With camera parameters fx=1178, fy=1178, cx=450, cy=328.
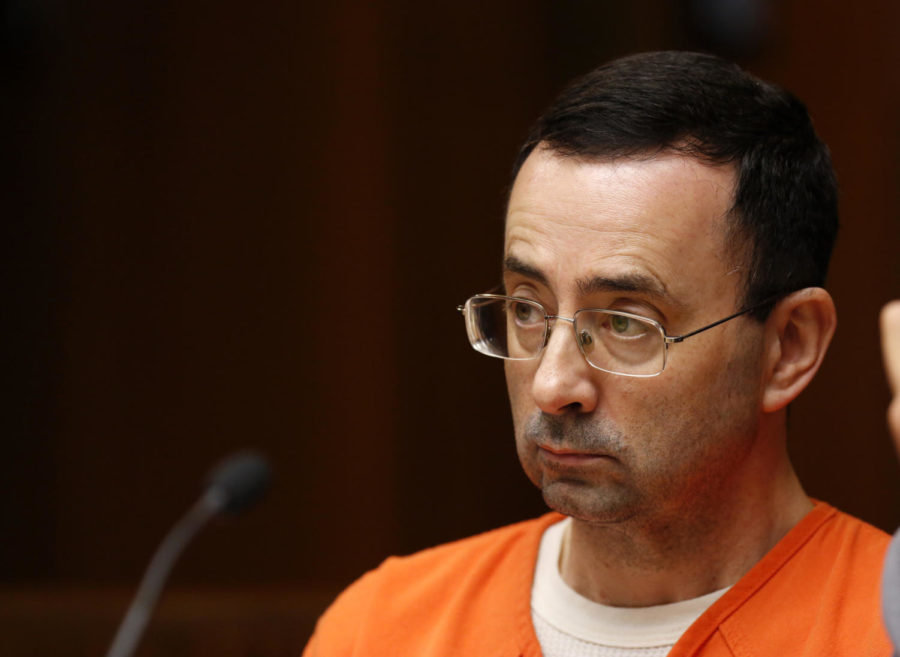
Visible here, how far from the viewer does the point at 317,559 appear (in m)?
3.78

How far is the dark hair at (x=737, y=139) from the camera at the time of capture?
162 cm

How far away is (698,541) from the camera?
5.52 feet

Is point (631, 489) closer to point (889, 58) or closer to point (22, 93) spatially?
point (889, 58)

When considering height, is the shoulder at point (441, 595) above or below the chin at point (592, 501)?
below

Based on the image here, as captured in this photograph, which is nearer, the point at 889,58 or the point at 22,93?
the point at 889,58

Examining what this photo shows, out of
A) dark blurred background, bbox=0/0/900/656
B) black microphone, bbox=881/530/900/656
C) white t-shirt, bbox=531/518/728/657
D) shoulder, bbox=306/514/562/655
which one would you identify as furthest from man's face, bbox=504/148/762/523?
dark blurred background, bbox=0/0/900/656

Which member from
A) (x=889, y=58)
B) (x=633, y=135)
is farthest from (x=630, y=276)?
(x=889, y=58)

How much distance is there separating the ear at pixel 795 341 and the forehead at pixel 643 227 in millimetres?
114

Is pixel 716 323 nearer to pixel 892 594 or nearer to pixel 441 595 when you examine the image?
pixel 892 594

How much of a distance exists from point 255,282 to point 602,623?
92.3 inches

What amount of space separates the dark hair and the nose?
24 cm

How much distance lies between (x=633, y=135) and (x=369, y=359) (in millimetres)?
2235

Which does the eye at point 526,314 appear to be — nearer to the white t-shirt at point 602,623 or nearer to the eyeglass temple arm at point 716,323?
the eyeglass temple arm at point 716,323

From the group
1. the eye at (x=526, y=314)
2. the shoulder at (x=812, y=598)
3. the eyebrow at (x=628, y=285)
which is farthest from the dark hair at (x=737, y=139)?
the shoulder at (x=812, y=598)
